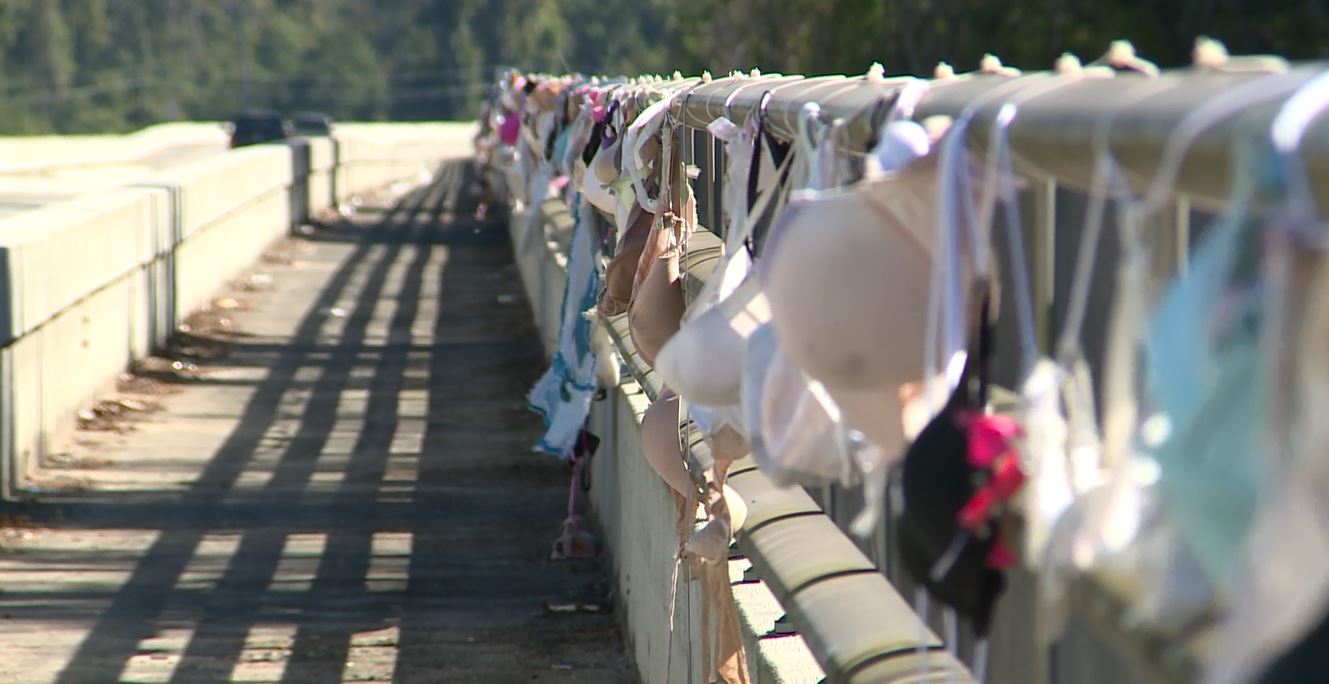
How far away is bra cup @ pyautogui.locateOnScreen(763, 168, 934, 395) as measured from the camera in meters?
2.38

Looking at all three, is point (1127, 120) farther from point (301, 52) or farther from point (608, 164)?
point (301, 52)

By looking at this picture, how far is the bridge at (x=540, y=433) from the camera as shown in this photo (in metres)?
2.18

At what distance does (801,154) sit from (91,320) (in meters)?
9.87

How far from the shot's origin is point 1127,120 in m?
1.98

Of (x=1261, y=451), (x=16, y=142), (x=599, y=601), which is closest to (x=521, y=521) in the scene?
(x=599, y=601)

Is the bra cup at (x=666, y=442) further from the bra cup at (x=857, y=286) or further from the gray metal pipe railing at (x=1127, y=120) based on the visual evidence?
the bra cup at (x=857, y=286)

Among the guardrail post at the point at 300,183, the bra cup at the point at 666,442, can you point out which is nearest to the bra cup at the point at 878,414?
the bra cup at the point at 666,442

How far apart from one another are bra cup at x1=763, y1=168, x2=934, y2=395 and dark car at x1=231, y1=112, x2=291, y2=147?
150 feet

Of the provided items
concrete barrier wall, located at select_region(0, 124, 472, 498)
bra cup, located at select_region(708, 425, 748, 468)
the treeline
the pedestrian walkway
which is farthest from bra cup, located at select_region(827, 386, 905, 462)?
the treeline

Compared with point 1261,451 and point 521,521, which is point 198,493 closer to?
point 521,521

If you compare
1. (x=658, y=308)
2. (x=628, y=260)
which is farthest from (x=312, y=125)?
(x=658, y=308)

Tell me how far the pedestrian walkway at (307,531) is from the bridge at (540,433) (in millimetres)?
30

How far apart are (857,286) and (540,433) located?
412 inches

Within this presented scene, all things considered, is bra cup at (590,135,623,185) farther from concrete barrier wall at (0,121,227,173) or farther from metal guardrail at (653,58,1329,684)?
concrete barrier wall at (0,121,227,173)
